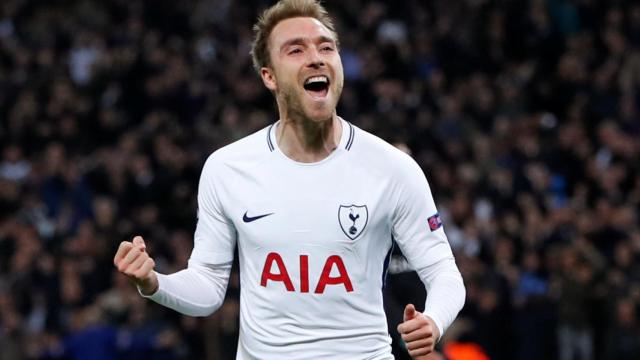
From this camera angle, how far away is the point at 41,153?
606 inches

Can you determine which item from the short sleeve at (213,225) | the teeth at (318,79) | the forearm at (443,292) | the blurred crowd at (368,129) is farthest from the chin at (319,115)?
the blurred crowd at (368,129)

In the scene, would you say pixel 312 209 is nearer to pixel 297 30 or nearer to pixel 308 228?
pixel 308 228

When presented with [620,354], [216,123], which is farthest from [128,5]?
[620,354]

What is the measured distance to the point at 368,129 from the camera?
10695 mm

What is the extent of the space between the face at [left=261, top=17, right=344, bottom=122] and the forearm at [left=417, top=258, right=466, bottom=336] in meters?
0.69

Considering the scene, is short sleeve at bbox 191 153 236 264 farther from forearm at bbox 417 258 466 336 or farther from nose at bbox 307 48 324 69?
forearm at bbox 417 258 466 336

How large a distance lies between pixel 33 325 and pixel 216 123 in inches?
145

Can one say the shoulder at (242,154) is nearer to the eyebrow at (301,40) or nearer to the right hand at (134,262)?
the eyebrow at (301,40)

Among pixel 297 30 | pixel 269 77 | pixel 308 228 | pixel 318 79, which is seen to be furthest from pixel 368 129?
pixel 308 228

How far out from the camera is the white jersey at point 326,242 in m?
4.68

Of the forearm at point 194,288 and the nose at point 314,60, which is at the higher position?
the nose at point 314,60

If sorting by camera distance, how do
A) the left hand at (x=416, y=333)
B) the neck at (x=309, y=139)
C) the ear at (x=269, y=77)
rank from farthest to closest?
the ear at (x=269, y=77) < the neck at (x=309, y=139) < the left hand at (x=416, y=333)

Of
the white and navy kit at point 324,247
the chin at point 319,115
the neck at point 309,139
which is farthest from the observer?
the neck at point 309,139

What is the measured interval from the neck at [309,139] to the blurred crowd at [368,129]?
5.94 meters
